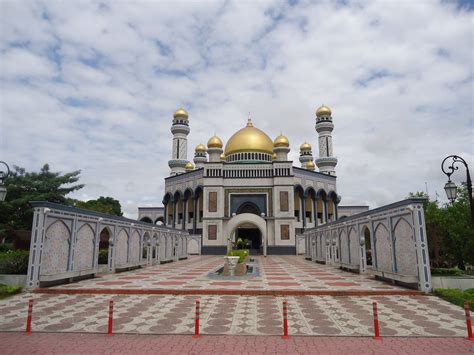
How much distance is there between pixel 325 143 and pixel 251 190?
51.2ft

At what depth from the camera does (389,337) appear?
20.5ft

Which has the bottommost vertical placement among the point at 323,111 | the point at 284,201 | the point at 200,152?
the point at 284,201

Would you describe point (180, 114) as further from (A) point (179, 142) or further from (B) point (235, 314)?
(B) point (235, 314)

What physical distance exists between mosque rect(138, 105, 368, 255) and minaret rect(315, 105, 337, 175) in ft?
0.45

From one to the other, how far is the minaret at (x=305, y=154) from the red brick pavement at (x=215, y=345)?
47.4 meters

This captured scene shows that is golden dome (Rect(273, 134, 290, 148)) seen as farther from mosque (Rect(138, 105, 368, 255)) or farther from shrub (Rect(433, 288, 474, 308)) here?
shrub (Rect(433, 288, 474, 308))

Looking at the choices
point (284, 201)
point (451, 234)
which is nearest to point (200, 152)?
point (284, 201)

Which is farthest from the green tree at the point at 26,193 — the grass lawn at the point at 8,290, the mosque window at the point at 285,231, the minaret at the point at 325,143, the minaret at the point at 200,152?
the minaret at the point at 325,143

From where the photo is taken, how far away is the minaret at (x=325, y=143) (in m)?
47.7

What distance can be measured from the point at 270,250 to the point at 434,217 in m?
20.4

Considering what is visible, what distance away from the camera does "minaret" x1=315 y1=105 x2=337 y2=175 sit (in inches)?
1876

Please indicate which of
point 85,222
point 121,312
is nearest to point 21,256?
point 85,222

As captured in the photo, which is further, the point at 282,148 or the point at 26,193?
the point at 282,148

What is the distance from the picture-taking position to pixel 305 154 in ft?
177
